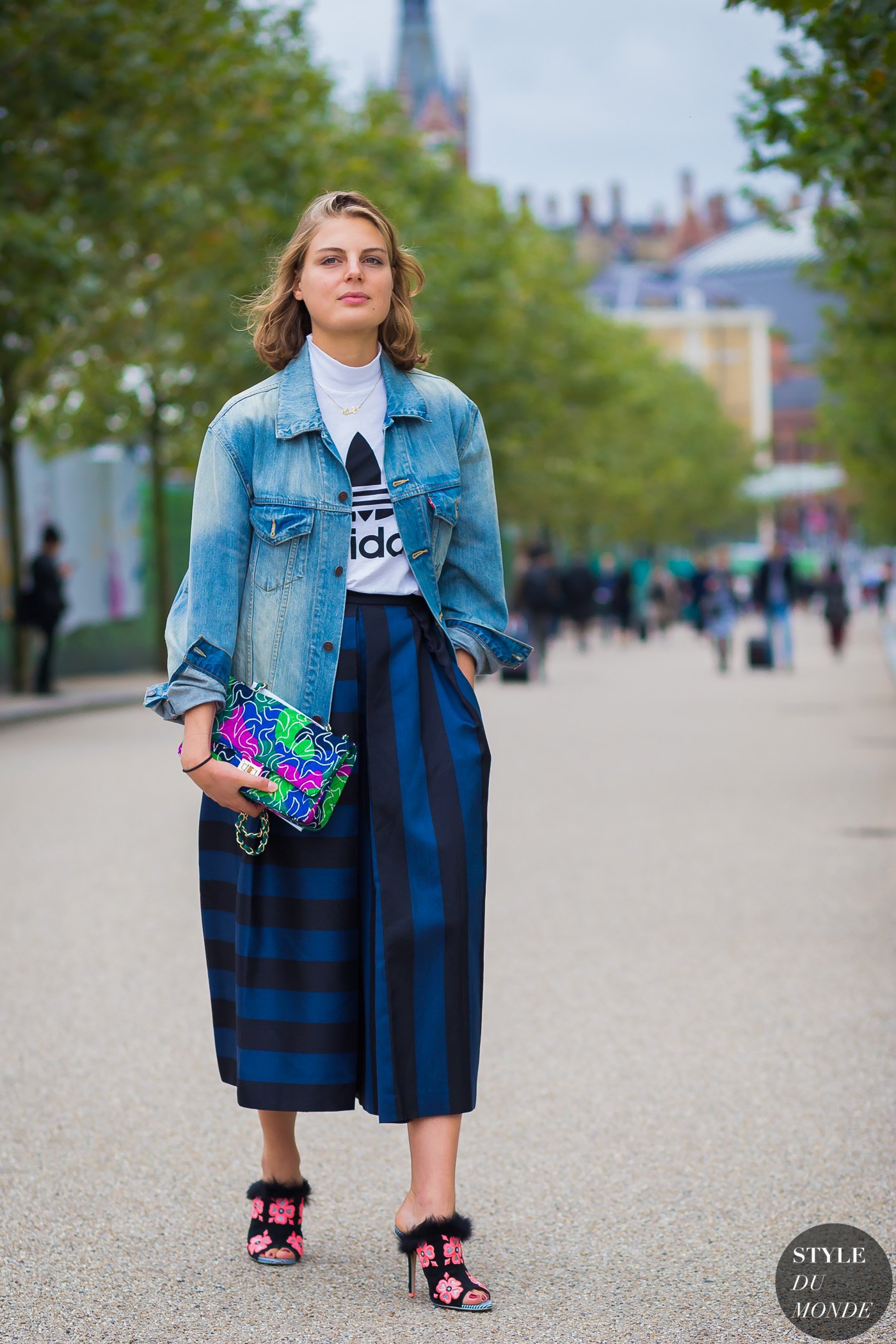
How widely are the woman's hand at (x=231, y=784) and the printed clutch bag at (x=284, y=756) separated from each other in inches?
0.4

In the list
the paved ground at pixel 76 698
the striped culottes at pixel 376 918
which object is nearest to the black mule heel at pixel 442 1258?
the striped culottes at pixel 376 918

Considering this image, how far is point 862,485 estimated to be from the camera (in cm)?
6494

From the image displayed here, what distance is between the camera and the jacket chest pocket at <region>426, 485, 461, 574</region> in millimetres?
3775

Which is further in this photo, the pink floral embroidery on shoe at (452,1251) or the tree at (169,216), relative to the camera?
the tree at (169,216)

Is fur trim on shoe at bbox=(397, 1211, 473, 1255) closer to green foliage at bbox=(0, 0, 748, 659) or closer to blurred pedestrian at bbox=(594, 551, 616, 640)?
green foliage at bbox=(0, 0, 748, 659)

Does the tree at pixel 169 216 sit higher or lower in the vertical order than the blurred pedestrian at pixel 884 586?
higher

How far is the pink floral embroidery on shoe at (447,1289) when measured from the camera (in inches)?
143

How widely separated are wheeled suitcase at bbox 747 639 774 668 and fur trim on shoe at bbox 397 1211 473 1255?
25802 mm

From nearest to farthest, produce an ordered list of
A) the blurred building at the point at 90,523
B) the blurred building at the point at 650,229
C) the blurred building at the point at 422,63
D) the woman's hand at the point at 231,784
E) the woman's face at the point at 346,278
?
the woman's hand at the point at 231,784
the woman's face at the point at 346,278
the blurred building at the point at 90,523
the blurred building at the point at 422,63
the blurred building at the point at 650,229

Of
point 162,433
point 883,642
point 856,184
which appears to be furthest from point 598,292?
point 856,184

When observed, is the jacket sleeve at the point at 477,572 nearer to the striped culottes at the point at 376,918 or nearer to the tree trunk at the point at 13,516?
the striped culottes at the point at 376,918

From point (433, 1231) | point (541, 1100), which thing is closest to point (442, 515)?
point (433, 1231)

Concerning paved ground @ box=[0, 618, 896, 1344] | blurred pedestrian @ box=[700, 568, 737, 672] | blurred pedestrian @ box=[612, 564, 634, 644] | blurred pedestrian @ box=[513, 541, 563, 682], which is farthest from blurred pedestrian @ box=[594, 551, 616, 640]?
paved ground @ box=[0, 618, 896, 1344]

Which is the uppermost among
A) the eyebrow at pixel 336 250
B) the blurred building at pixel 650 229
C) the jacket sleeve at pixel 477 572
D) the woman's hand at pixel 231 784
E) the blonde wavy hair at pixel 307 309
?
the blurred building at pixel 650 229
